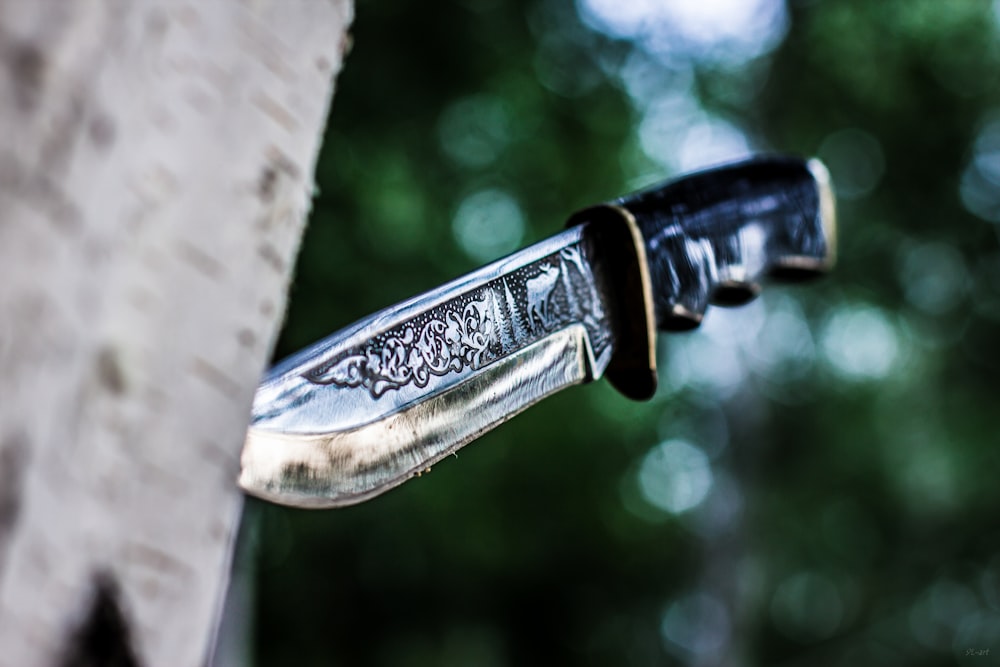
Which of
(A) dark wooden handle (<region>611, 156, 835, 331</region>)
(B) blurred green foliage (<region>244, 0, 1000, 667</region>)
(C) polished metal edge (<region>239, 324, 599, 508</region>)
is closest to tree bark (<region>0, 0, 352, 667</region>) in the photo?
(C) polished metal edge (<region>239, 324, 599, 508</region>)

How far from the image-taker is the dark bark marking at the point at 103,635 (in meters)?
0.28

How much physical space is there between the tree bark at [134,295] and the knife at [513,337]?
186mm

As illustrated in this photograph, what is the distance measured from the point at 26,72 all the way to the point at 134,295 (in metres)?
0.07

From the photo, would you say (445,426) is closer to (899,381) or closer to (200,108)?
(200,108)

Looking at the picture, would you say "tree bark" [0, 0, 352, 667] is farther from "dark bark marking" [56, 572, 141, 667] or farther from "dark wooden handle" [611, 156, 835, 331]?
"dark wooden handle" [611, 156, 835, 331]

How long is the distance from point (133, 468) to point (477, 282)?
37 centimetres

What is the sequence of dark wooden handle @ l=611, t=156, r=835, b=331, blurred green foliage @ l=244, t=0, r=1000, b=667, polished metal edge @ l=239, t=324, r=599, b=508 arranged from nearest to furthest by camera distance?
polished metal edge @ l=239, t=324, r=599, b=508 → dark wooden handle @ l=611, t=156, r=835, b=331 → blurred green foliage @ l=244, t=0, r=1000, b=667

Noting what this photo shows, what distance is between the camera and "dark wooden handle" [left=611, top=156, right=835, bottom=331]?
2.79ft

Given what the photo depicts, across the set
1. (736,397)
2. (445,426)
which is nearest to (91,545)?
(445,426)

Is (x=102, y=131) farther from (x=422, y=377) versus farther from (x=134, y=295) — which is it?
(x=422, y=377)

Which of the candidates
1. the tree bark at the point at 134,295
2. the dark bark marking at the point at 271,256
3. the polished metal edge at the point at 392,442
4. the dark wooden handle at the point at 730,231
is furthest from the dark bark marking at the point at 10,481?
the dark wooden handle at the point at 730,231

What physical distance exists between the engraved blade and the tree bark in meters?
0.18

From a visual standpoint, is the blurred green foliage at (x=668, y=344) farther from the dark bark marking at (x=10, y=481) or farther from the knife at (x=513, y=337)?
the dark bark marking at (x=10, y=481)

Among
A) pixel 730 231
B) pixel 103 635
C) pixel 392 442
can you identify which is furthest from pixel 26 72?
pixel 730 231
